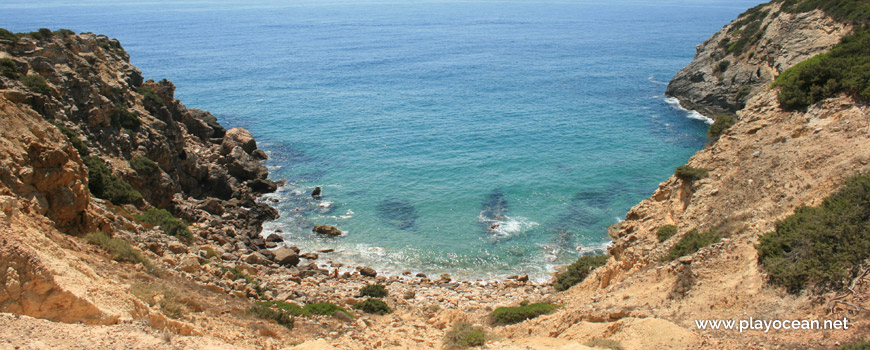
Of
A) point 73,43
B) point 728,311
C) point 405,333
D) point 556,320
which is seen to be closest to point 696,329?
point 728,311

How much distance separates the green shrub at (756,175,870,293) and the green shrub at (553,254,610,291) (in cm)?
1264

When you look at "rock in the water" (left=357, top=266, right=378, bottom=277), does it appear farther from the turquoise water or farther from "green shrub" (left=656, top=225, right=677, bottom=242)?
"green shrub" (left=656, top=225, right=677, bottom=242)

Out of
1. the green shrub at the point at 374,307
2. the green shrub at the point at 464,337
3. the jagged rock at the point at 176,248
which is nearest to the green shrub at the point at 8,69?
the jagged rock at the point at 176,248

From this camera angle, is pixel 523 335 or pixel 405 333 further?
pixel 405 333

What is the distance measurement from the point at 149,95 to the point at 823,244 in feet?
152

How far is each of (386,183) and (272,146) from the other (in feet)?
56.9

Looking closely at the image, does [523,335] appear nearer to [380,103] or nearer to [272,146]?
[272,146]

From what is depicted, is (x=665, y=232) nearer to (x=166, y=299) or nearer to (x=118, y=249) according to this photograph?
(x=166, y=299)

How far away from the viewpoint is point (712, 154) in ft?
99.9

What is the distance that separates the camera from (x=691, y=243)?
2230 cm

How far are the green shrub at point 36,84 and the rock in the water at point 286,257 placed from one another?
54.7 feet

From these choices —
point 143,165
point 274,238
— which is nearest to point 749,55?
point 274,238

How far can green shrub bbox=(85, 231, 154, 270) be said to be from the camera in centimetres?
2084

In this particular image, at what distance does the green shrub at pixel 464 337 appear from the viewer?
60.8 feet
